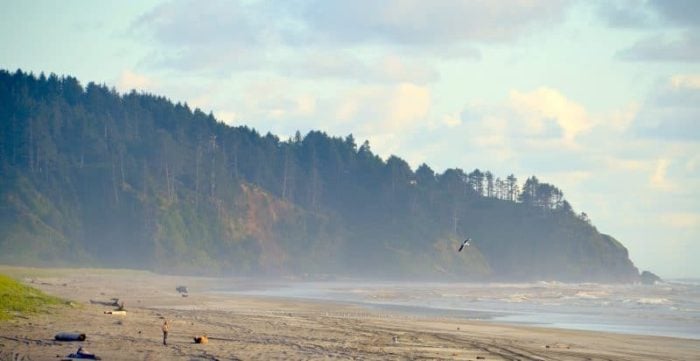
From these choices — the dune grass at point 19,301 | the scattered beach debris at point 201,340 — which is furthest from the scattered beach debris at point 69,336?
the dune grass at point 19,301

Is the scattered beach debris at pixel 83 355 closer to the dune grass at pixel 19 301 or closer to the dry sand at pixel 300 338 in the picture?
the dry sand at pixel 300 338

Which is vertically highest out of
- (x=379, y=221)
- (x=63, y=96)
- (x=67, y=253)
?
(x=63, y=96)

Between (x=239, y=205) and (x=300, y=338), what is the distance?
99721 mm

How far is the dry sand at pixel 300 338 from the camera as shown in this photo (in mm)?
27438

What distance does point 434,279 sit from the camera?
13250 cm

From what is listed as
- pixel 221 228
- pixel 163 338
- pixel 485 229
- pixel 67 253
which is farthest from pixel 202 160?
pixel 163 338

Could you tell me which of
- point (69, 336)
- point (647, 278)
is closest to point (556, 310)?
point (69, 336)

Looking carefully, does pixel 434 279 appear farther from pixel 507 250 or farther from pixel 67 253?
pixel 67 253

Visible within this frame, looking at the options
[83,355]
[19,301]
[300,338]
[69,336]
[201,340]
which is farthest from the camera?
[19,301]

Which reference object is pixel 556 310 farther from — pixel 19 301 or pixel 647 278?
pixel 647 278

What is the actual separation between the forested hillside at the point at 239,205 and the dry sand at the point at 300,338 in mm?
60110

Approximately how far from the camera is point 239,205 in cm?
13212

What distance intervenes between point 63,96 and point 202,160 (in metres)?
26.5

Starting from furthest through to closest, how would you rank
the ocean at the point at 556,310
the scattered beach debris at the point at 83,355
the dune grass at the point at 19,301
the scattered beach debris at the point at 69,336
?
the ocean at the point at 556,310 → the dune grass at the point at 19,301 → the scattered beach debris at the point at 69,336 → the scattered beach debris at the point at 83,355
